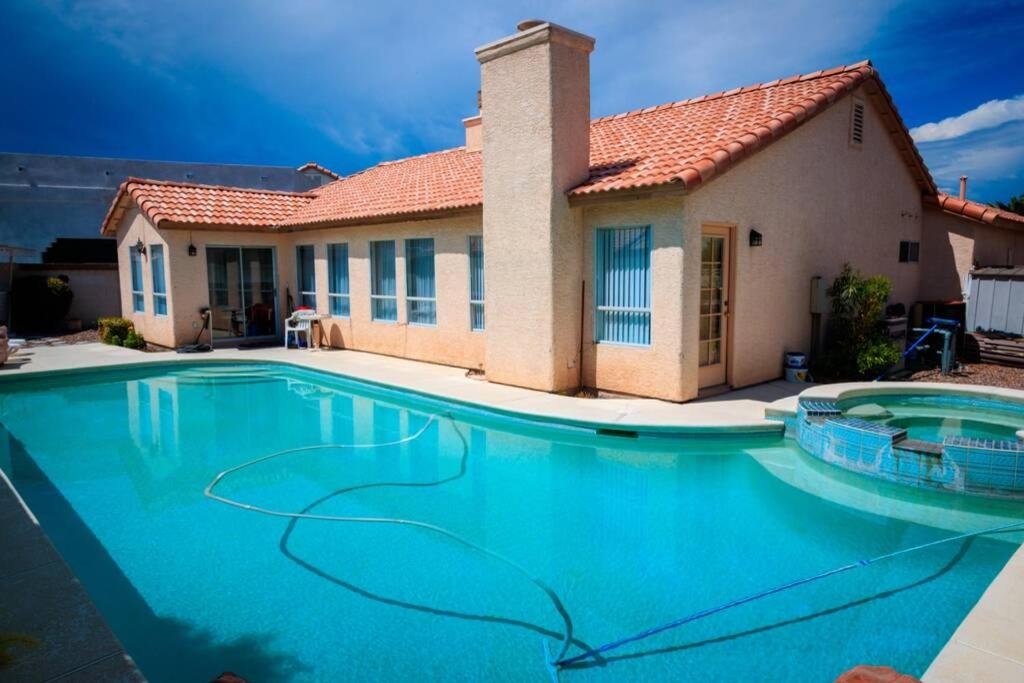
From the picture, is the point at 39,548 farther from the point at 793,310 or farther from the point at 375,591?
the point at 793,310

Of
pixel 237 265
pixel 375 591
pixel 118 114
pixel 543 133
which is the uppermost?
pixel 118 114

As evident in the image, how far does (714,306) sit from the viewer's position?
1075 centimetres

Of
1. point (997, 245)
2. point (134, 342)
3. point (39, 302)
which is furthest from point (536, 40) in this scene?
point (39, 302)

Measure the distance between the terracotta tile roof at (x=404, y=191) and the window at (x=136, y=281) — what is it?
5.17 m

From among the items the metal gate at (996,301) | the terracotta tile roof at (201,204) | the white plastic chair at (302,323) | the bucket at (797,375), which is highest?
the terracotta tile roof at (201,204)

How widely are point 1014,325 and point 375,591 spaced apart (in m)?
14.2

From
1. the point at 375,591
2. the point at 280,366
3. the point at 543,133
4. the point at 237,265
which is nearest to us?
the point at 375,591

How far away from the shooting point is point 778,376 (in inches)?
472

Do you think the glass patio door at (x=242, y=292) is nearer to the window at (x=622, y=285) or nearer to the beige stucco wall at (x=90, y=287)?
the beige stucco wall at (x=90, y=287)

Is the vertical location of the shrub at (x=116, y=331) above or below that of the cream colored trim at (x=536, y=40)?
below

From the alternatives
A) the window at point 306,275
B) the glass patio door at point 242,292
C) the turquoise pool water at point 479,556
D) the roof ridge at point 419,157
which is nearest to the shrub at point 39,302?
the glass patio door at point 242,292

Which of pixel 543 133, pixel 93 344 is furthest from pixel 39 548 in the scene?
pixel 93 344

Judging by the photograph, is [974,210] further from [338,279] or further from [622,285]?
[338,279]

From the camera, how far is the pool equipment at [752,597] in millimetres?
4297
